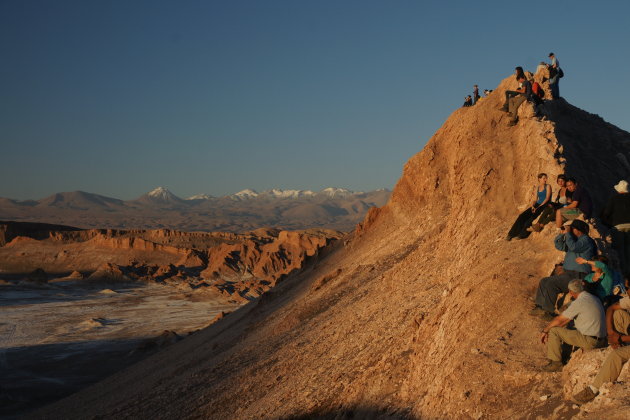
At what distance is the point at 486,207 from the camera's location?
997cm

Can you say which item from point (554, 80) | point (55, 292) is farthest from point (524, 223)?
point (55, 292)

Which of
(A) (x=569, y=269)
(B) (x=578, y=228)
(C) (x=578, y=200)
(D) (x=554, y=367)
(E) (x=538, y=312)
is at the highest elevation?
(C) (x=578, y=200)

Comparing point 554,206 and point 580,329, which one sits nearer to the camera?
point 580,329

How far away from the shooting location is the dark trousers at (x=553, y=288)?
6070 mm

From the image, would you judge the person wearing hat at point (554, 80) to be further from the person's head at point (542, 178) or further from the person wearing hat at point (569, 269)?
the person wearing hat at point (569, 269)

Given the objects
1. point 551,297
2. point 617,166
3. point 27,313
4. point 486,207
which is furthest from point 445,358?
point 27,313

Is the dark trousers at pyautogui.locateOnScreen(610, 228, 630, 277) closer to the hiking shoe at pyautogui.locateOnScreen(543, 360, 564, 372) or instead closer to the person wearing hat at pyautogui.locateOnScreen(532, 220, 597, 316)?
the person wearing hat at pyautogui.locateOnScreen(532, 220, 597, 316)

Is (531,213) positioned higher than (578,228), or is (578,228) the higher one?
(531,213)

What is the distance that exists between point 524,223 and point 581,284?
2.62 meters

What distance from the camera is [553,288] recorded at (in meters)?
6.10

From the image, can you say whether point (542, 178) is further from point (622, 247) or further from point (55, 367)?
point (55, 367)

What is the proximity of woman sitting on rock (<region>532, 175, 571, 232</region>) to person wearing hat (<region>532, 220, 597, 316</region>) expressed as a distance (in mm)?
1455

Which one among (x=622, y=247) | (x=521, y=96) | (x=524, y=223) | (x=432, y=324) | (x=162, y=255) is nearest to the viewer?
(x=622, y=247)

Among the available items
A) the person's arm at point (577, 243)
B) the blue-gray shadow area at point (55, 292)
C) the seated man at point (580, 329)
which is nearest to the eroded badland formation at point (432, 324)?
the seated man at point (580, 329)
